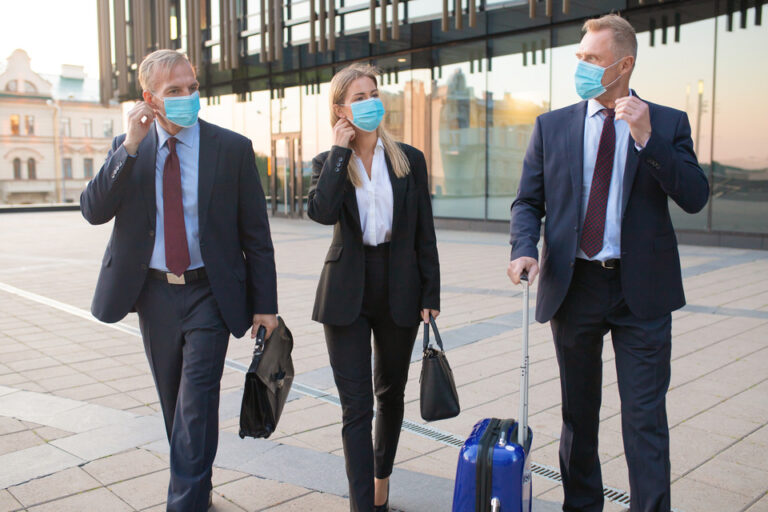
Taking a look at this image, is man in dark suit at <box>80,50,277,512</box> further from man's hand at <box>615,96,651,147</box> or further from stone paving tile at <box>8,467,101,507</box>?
man's hand at <box>615,96,651,147</box>

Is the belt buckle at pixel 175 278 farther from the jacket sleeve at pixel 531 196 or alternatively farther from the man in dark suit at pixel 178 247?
the jacket sleeve at pixel 531 196

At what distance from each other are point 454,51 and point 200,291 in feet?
47.7

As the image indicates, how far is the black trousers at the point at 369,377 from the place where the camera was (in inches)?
109

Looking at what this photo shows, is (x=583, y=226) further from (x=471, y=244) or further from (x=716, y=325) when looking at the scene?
(x=471, y=244)

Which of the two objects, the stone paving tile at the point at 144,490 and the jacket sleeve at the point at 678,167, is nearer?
the jacket sleeve at the point at 678,167

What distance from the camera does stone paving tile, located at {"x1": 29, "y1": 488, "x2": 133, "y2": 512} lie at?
3.05 meters

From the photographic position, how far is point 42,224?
21.8m

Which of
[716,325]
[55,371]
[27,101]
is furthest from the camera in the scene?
[27,101]

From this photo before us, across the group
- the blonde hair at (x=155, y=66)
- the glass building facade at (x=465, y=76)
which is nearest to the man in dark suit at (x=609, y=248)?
the blonde hair at (x=155, y=66)

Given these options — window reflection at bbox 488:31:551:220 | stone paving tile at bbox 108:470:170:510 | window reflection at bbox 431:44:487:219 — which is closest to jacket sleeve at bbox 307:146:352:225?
stone paving tile at bbox 108:470:170:510

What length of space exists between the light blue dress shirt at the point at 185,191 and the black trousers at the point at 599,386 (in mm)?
1478

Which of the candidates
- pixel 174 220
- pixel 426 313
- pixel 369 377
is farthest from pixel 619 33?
pixel 174 220

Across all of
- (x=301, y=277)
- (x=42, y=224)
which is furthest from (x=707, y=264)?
(x=42, y=224)

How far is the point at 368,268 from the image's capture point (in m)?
2.86
